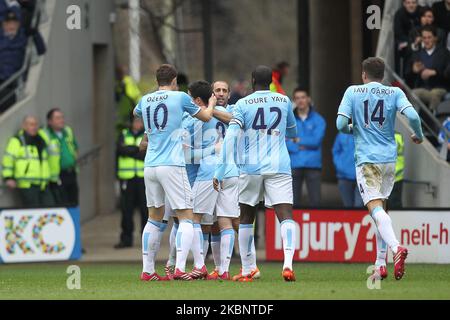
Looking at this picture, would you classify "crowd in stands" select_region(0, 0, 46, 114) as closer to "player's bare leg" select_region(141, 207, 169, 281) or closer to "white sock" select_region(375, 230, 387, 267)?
"player's bare leg" select_region(141, 207, 169, 281)

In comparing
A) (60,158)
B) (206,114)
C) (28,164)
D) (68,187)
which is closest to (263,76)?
(206,114)

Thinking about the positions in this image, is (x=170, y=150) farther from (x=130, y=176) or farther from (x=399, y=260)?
(x=130, y=176)

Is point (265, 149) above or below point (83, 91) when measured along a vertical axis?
below

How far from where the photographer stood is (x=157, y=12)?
40781mm

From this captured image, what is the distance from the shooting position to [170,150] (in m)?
15.5

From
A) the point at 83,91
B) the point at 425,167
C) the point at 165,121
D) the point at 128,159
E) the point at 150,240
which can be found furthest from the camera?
the point at 83,91

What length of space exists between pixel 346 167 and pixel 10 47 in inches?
246

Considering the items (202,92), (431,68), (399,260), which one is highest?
(431,68)

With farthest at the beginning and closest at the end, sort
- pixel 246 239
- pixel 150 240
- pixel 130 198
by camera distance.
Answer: pixel 130 198 → pixel 246 239 → pixel 150 240

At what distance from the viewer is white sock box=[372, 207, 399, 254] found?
49.8ft

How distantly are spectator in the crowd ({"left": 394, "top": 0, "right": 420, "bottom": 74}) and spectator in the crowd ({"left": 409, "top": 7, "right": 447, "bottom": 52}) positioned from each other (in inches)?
5.1

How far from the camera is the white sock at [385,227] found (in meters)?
15.2
